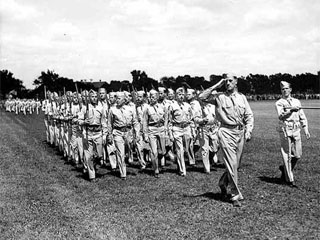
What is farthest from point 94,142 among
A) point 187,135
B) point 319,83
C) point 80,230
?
point 319,83

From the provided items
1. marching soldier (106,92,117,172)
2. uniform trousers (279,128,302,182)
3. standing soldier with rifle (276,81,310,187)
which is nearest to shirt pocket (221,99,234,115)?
standing soldier with rifle (276,81,310,187)

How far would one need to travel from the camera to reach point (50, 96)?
2036 centimetres

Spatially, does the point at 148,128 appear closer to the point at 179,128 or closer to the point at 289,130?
the point at 179,128

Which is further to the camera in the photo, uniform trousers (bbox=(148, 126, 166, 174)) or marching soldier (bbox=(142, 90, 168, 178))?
marching soldier (bbox=(142, 90, 168, 178))

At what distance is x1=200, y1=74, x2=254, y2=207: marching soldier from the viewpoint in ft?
27.6

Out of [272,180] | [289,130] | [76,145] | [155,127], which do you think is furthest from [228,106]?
[76,145]

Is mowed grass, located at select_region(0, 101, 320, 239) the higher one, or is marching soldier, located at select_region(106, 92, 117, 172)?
marching soldier, located at select_region(106, 92, 117, 172)

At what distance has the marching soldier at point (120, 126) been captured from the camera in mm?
11617

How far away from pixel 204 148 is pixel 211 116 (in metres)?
1.00

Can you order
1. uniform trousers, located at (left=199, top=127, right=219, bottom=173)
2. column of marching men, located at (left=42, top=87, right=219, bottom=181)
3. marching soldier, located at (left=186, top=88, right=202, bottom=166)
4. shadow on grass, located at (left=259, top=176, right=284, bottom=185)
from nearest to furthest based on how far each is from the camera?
shadow on grass, located at (left=259, top=176, right=284, bottom=185), column of marching men, located at (left=42, top=87, right=219, bottom=181), uniform trousers, located at (left=199, top=127, right=219, bottom=173), marching soldier, located at (left=186, top=88, right=202, bottom=166)

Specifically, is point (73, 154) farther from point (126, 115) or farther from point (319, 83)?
point (319, 83)

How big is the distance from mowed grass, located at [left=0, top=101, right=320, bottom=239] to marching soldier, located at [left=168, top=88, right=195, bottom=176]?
610 mm

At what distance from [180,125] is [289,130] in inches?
123

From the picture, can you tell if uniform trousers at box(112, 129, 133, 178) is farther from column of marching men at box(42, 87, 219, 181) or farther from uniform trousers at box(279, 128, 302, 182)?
uniform trousers at box(279, 128, 302, 182)
